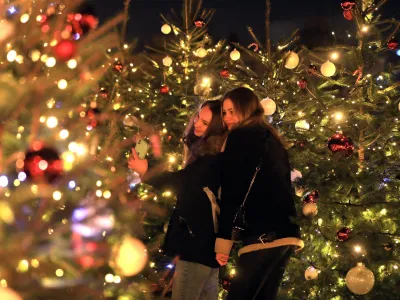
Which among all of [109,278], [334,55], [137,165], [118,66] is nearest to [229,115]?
[137,165]

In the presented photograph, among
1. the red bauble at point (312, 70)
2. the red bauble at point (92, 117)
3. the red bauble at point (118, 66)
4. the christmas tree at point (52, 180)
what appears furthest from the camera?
the red bauble at point (118, 66)

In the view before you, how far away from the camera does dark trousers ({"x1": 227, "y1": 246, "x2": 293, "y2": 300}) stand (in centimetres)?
254

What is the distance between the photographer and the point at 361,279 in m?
3.63

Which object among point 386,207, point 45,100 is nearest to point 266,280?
point 45,100

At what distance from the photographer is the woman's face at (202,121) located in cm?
348

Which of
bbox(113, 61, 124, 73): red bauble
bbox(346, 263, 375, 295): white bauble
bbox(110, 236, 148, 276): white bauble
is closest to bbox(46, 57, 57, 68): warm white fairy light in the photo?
bbox(110, 236, 148, 276): white bauble

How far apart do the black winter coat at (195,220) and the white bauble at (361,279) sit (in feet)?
3.90

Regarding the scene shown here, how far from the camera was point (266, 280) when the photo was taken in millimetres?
2574

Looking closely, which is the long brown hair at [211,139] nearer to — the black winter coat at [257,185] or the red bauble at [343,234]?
the black winter coat at [257,185]

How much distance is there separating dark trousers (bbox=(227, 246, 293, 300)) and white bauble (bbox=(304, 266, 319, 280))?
1681 millimetres

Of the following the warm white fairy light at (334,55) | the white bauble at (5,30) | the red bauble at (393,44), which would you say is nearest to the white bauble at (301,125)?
the warm white fairy light at (334,55)

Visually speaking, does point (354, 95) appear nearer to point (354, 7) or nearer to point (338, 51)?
point (338, 51)

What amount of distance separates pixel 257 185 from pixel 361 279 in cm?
153

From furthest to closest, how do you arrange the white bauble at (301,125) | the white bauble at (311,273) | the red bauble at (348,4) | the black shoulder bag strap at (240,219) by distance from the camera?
1. the white bauble at (301,125)
2. the red bauble at (348,4)
3. the white bauble at (311,273)
4. the black shoulder bag strap at (240,219)
